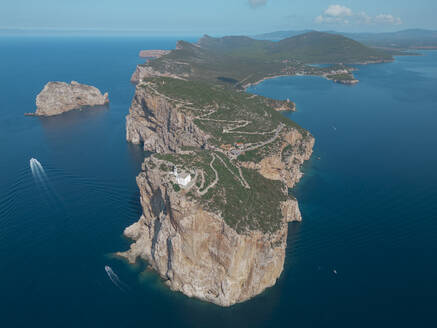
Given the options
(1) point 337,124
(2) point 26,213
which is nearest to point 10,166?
(2) point 26,213

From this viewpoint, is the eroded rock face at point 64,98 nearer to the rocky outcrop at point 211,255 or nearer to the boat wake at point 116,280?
the boat wake at point 116,280

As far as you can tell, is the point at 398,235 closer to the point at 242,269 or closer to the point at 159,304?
the point at 242,269

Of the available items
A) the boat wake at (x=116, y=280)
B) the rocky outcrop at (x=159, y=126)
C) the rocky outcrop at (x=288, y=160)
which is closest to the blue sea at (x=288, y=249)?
the boat wake at (x=116, y=280)

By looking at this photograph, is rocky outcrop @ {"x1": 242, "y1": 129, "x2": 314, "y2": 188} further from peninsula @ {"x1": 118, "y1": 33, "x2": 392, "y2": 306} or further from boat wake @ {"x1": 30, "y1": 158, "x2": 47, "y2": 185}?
boat wake @ {"x1": 30, "y1": 158, "x2": 47, "y2": 185}

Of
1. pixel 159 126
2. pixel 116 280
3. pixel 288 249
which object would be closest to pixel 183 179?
pixel 116 280

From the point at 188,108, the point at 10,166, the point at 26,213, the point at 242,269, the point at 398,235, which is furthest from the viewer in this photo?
the point at 188,108

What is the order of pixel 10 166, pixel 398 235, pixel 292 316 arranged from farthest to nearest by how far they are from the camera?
1. pixel 10 166
2. pixel 398 235
3. pixel 292 316
